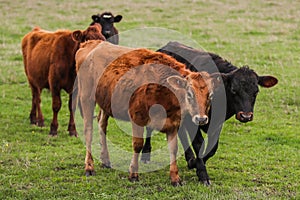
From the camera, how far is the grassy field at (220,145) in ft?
24.2

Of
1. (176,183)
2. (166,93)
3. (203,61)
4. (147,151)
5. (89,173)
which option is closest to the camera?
(166,93)

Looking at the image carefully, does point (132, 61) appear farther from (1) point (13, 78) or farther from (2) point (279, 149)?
(1) point (13, 78)

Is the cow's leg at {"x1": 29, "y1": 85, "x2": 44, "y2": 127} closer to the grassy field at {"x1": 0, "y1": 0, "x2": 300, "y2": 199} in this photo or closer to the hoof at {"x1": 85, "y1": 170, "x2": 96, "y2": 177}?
the grassy field at {"x1": 0, "y1": 0, "x2": 300, "y2": 199}

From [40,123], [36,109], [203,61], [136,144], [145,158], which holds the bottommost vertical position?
[40,123]

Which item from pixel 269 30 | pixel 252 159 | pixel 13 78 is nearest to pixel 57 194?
pixel 252 159

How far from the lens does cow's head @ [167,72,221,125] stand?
22.4 feet

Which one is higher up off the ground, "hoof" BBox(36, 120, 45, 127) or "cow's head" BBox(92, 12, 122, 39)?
"cow's head" BBox(92, 12, 122, 39)

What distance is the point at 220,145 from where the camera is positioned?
991cm

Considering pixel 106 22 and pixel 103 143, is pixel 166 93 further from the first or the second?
pixel 106 22

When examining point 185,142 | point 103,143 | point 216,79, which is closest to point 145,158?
point 103,143

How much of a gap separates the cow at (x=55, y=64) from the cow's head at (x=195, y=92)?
3994mm

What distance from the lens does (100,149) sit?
9445 mm

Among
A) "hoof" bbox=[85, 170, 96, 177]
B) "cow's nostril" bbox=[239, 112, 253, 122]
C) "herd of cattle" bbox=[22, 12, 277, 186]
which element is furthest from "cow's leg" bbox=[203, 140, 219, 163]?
"hoof" bbox=[85, 170, 96, 177]

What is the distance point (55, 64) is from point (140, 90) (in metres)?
3.86
